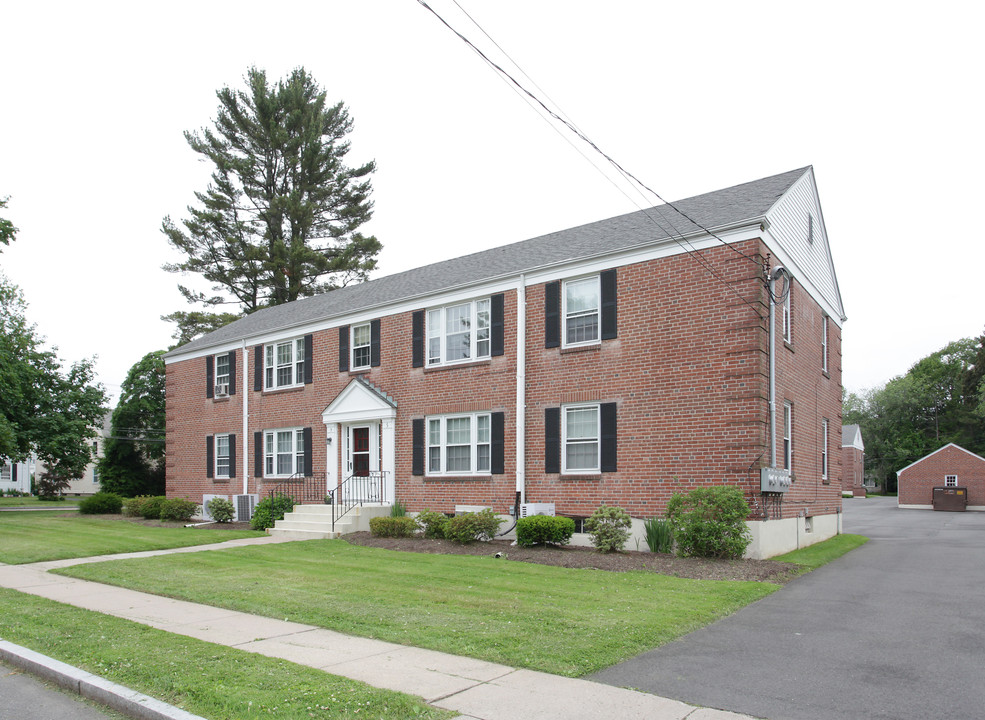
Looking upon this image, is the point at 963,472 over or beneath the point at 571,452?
beneath

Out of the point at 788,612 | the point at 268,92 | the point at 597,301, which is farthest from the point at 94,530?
the point at 268,92

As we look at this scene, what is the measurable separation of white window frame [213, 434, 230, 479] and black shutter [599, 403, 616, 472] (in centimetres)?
1467

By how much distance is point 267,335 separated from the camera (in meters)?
24.0

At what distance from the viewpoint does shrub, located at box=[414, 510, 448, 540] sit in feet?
55.1

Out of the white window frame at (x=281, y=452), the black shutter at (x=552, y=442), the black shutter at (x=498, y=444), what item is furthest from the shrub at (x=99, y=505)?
the black shutter at (x=552, y=442)

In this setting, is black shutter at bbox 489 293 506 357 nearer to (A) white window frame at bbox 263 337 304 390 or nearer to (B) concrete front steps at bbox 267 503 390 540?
(B) concrete front steps at bbox 267 503 390 540

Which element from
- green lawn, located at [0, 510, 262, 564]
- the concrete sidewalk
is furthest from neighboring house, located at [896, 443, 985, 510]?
the concrete sidewalk

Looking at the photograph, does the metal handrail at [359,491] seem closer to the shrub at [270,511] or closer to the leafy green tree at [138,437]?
the shrub at [270,511]

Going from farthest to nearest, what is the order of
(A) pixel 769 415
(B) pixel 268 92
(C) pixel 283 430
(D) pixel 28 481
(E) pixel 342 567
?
(D) pixel 28 481
(B) pixel 268 92
(C) pixel 283 430
(A) pixel 769 415
(E) pixel 342 567

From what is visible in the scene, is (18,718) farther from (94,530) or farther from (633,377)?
(94,530)

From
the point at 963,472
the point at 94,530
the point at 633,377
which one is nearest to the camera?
the point at 633,377

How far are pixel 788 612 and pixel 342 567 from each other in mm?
7062

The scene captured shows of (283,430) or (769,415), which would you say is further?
(283,430)

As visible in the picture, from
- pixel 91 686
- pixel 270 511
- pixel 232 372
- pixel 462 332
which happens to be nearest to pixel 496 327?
pixel 462 332
